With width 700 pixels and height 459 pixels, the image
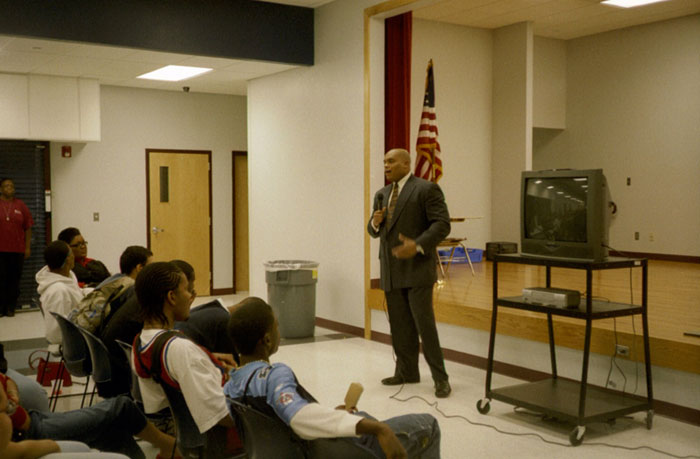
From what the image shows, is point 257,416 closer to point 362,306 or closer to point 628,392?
point 628,392

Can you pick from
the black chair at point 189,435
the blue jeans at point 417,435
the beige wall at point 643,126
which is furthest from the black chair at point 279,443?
the beige wall at point 643,126

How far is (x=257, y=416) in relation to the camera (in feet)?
7.70

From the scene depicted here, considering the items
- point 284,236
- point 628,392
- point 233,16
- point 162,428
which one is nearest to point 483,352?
point 628,392

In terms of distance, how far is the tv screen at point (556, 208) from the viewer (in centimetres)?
423

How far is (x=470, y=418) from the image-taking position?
15.0 ft

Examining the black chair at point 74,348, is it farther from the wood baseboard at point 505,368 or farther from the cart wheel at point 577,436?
the wood baseboard at point 505,368

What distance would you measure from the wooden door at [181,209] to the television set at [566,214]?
6.45 m

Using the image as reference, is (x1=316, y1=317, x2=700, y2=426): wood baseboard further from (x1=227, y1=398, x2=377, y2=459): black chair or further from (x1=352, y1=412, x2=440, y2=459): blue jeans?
(x1=227, y1=398, x2=377, y2=459): black chair

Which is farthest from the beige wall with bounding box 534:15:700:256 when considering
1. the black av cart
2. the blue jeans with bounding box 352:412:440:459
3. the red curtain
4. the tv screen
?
the blue jeans with bounding box 352:412:440:459

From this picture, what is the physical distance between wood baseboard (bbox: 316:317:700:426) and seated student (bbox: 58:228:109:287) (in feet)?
8.35

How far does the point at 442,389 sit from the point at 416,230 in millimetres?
1116

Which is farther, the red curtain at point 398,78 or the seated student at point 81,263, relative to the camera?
the red curtain at point 398,78

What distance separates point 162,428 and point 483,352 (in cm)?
275

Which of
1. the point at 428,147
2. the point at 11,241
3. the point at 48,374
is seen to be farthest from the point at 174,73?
the point at 48,374
